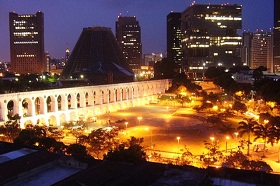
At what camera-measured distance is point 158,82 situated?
271 feet

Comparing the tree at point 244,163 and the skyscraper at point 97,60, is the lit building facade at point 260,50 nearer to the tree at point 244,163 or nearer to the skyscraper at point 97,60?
the skyscraper at point 97,60

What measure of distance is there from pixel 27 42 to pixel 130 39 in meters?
60.7

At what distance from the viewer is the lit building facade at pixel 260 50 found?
18825cm

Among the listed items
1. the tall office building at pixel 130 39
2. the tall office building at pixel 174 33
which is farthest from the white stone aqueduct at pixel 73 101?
the tall office building at pixel 130 39

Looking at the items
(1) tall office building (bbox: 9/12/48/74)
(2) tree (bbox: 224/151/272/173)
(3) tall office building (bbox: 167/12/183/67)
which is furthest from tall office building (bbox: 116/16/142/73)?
(2) tree (bbox: 224/151/272/173)

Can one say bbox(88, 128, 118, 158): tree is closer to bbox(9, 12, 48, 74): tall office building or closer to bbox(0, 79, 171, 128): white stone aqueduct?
bbox(0, 79, 171, 128): white stone aqueduct

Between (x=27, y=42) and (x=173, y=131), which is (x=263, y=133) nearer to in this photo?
(x=173, y=131)

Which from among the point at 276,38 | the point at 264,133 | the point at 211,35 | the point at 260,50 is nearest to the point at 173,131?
the point at 264,133

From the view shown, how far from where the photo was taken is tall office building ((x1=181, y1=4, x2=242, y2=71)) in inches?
4407

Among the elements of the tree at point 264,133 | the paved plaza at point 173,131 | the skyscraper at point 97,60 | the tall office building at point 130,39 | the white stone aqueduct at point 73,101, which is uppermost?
the tall office building at point 130,39

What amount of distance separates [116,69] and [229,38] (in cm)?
4600

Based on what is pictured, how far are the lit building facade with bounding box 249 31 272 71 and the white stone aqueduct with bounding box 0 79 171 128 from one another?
123 m

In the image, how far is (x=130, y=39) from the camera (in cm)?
19262

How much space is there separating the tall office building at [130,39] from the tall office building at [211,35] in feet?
245
